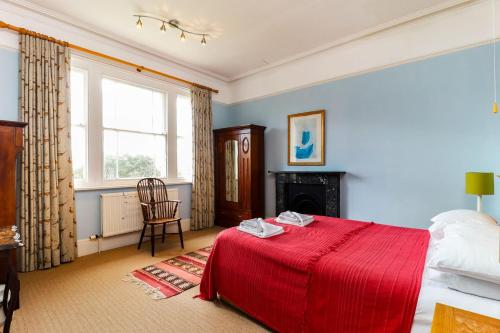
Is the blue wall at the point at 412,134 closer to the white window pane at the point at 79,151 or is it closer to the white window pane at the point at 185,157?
the white window pane at the point at 185,157

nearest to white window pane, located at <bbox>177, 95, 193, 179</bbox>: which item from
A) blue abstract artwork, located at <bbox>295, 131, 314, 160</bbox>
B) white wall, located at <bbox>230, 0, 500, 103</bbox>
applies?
white wall, located at <bbox>230, 0, 500, 103</bbox>

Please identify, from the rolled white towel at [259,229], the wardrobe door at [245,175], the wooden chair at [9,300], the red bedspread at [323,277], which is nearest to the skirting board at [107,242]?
the wardrobe door at [245,175]

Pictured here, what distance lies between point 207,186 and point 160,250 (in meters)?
1.56

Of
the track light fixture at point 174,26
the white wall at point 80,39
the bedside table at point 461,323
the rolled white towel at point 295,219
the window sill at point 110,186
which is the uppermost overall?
the track light fixture at point 174,26

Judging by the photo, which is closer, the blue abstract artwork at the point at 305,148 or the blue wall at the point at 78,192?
the blue wall at the point at 78,192

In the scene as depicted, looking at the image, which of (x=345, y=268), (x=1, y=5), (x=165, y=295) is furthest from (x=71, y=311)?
(x=1, y=5)

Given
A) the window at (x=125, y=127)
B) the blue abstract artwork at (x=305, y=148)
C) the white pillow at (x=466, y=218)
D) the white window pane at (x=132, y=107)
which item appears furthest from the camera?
the blue abstract artwork at (x=305, y=148)

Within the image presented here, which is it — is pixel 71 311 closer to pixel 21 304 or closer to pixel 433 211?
pixel 21 304

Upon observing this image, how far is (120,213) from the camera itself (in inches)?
140

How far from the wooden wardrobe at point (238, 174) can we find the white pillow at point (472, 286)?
3.33 meters

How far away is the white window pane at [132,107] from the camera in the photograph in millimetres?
3664

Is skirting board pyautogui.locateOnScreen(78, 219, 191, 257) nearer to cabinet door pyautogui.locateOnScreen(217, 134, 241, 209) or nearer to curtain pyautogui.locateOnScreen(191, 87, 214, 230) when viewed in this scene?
curtain pyautogui.locateOnScreen(191, 87, 214, 230)

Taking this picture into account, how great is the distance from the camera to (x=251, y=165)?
442 centimetres

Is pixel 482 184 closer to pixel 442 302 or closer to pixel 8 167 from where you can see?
pixel 442 302
